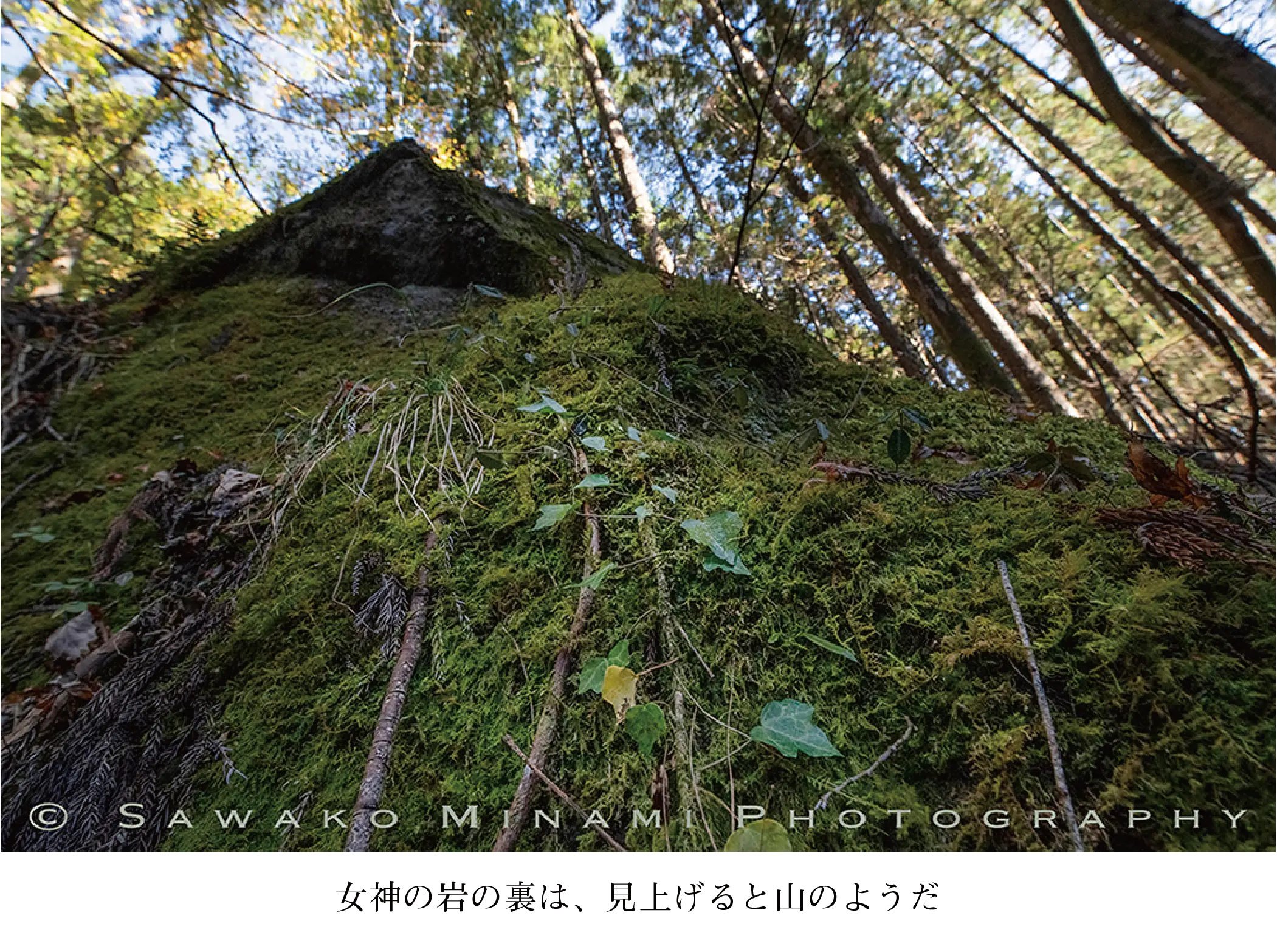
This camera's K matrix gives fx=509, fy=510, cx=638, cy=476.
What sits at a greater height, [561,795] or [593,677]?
[593,677]

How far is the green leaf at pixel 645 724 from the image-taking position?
72cm

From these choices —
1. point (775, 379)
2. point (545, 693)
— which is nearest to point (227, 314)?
point (775, 379)

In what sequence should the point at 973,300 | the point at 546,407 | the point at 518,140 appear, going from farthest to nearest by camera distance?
the point at 518,140
the point at 973,300
the point at 546,407

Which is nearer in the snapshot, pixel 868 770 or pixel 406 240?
pixel 868 770

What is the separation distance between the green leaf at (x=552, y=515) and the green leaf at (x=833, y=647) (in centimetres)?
53

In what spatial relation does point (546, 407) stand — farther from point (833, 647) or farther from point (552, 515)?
point (833, 647)

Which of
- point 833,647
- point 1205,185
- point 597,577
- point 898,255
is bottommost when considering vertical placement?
point 833,647

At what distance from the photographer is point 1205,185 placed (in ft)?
6.32

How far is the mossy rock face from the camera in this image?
294cm

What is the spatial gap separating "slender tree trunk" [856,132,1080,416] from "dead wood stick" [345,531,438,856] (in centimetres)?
409

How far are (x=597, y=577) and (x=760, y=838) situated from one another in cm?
44

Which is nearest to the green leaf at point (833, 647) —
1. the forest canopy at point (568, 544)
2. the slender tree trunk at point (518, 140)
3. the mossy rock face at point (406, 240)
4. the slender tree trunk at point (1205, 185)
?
the forest canopy at point (568, 544)

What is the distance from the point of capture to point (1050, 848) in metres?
0.61

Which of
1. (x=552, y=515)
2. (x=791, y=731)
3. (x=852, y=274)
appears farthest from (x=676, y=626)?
(x=852, y=274)
